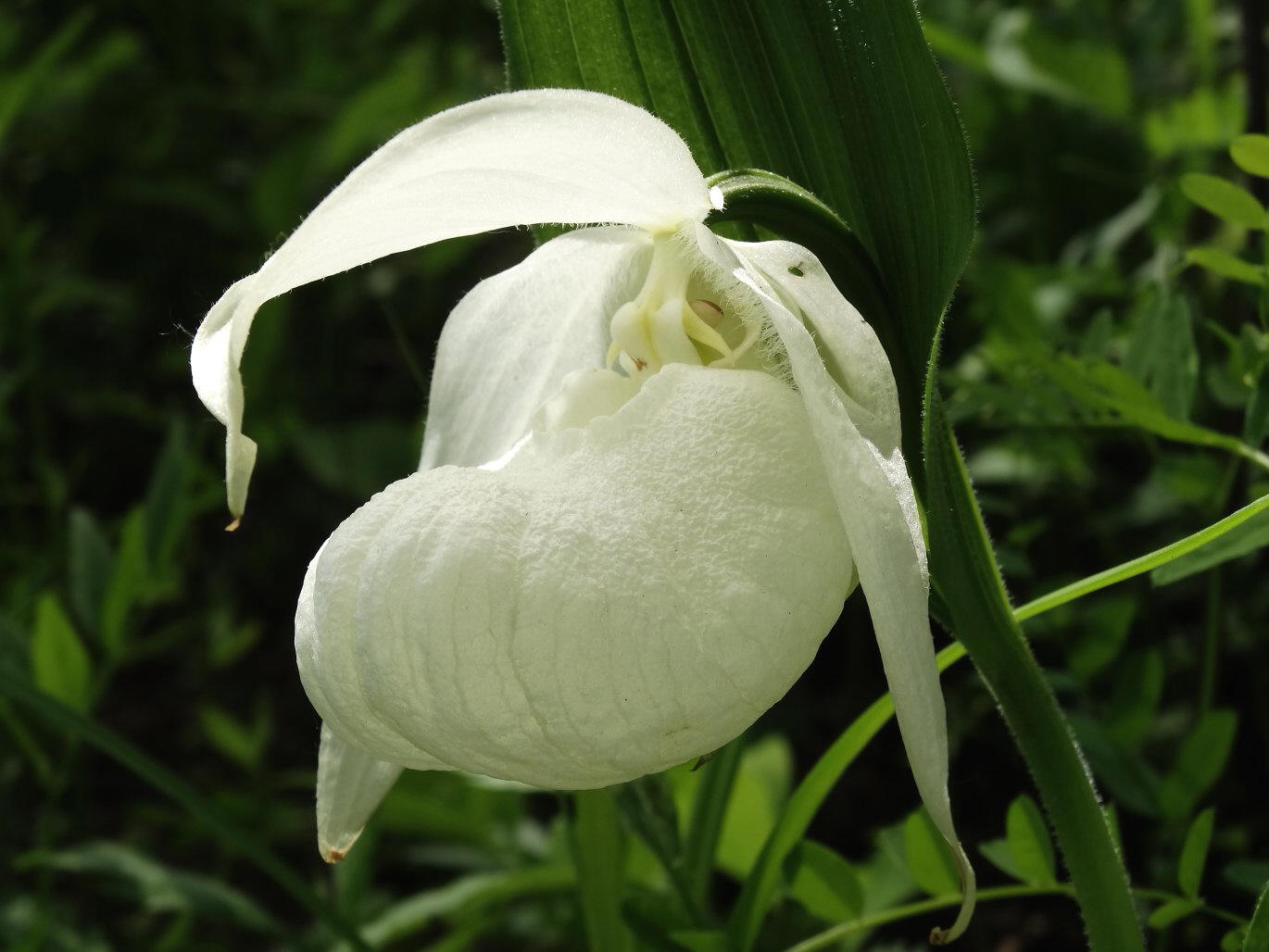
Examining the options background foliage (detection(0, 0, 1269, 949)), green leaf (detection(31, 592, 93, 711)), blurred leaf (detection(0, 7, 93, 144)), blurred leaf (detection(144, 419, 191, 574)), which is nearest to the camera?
background foliage (detection(0, 0, 1269, 949))

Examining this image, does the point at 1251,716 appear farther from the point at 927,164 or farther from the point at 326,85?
the point at 326,85

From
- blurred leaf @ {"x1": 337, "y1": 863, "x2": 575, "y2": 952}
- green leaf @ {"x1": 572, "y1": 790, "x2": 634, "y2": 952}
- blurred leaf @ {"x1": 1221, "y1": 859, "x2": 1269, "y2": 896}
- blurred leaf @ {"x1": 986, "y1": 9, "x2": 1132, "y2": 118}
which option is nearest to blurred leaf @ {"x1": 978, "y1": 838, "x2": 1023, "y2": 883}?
blurred leaf @ {"x1": 1221, "y1": 859, "x2": 1269, "y2": 896}

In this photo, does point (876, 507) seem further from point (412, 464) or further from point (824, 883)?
point (412, 464)

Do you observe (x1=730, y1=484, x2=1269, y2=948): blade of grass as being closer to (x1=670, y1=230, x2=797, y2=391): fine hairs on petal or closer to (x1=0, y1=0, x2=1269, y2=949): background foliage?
(x1=0, y1=0, x2=1269, y2=949): background foliage

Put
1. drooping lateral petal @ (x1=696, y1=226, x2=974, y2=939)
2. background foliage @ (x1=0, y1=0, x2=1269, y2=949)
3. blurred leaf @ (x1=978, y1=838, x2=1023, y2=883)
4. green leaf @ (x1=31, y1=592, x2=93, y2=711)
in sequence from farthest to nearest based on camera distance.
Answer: green leaf @ (x1=31, y1=592, x2=93, y2=711)
background foliage @ (x1=0, y1=0, x2=1269, y2=949)
blurred leaf @ (x1=978, y1=838, x2=1023, y2=883)
drooping lateral petal @ (x1=696, y1=226, x2=974, y2=939)

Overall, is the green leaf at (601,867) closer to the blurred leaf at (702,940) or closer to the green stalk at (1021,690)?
the blurred leaf at (702,940)

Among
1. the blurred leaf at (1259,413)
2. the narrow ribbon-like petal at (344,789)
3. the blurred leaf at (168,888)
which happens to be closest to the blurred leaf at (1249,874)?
the blurred leaf at (1259,413)
